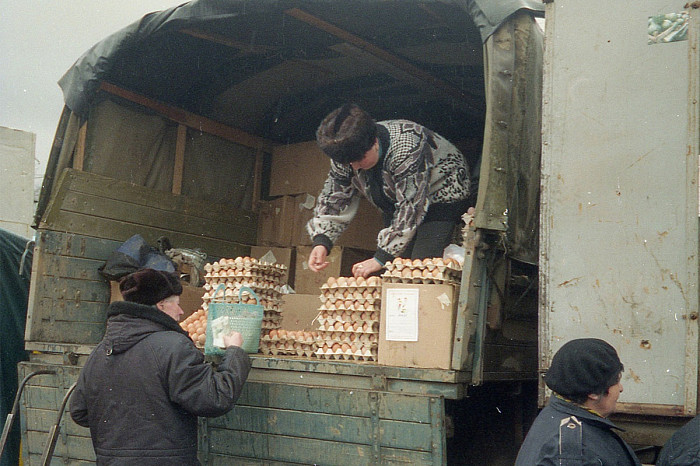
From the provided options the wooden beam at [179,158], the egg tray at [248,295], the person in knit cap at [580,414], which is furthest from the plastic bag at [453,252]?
the wooden beam at [179,158]

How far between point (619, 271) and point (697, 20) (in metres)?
1.21

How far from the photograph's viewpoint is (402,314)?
4.30 metres

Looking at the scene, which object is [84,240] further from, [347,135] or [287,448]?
[287,448]

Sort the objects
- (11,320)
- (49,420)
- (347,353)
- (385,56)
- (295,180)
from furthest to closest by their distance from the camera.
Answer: (295,180)
(11,320)
(385,56)
(49,420)
(347,353)

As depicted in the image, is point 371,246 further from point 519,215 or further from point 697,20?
point 697,20

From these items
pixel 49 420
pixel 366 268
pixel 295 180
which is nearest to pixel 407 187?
pixel 366 268

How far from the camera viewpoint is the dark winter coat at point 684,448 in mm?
2914

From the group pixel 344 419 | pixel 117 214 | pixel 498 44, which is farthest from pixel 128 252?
pixel 498 44

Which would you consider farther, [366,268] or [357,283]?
[366,268]

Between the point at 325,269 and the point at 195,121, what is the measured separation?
1.91 meters

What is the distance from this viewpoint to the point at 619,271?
11.8 feet

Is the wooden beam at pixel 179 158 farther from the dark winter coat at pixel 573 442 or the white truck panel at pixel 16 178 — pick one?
the white truck panel at pixel 16 178

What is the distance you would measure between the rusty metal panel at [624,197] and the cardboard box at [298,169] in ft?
13.2

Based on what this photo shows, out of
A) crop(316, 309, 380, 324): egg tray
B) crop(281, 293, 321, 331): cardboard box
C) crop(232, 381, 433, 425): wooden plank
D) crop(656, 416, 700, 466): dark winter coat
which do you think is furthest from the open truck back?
crop(281, 293, 321, 331): cardboard box
